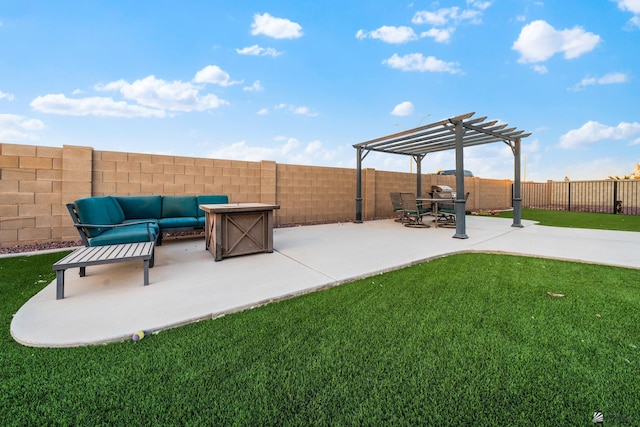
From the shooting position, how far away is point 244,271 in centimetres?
326

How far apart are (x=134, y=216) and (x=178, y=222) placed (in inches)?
39.4

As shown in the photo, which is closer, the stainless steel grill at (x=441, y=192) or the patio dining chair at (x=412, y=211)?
the patio dining chair at (x=412, y=211)

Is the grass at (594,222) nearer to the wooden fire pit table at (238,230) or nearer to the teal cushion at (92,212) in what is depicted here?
the wooden fire pit table at (238,230)

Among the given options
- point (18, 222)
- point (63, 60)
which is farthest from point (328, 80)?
point (18, 222)

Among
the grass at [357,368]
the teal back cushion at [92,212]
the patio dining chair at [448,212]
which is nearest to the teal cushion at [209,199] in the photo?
the teal back cushion at [92,212]

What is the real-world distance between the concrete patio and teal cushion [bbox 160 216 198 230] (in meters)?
0.40

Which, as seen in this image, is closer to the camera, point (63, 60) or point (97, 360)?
point (97, 360)

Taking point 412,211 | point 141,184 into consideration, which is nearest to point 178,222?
point 141,184

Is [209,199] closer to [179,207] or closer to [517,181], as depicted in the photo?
[179,207]

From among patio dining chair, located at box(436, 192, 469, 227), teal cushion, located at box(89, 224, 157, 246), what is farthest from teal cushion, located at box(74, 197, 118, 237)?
patio dining chair, located at box(436, 192, 469, 227)

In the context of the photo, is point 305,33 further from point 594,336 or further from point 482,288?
point 594,336

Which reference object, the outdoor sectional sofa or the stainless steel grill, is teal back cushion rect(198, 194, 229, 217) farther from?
the stainless steel grill

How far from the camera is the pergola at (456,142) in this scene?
222 inches

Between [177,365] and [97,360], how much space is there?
1.69 ft
